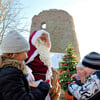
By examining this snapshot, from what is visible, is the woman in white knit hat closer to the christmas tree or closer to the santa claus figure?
the santa claus figure

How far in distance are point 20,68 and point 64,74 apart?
4277 millimetres

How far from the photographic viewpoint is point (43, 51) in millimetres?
1963

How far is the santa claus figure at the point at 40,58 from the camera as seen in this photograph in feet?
5.99

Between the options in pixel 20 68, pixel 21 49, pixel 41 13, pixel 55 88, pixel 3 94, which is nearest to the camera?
pixel 3 94

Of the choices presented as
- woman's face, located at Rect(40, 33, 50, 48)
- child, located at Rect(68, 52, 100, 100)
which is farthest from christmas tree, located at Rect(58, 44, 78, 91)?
child, located at Rect(68, 52, 100, 100)

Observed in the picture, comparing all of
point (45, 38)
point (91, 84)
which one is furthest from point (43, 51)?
point (91, 84)

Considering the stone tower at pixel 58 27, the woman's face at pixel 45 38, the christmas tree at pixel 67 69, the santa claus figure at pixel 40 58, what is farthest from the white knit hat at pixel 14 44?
the stone tower at pixel 58 27

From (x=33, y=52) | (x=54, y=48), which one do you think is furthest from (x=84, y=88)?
(x=54, y=48)

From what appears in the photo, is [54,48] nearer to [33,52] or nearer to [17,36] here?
[33,52]

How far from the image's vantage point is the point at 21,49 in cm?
113

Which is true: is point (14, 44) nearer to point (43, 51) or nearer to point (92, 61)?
point (92, 61)

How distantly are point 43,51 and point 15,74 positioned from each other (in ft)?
3.41

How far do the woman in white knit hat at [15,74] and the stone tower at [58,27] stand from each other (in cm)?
1150

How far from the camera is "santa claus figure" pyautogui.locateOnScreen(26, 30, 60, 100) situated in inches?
71.9
